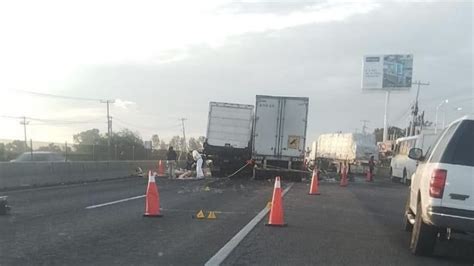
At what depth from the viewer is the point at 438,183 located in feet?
25.7

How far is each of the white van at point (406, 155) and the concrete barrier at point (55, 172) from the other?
14.7 metres

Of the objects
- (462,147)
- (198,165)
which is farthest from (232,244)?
(198,165)

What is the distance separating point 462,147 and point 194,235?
450 centimetres

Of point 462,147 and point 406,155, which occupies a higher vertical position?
point 462,147

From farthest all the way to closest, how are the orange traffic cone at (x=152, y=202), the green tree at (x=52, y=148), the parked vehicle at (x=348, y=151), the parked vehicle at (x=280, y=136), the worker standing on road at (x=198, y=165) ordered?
1. the parked vehicle at (x=348, y=151)
2. the green tree at (x=52, y=148)
3. the parked vehicle at (x=280, y=136)
4. the worker standing on road at (x=198, y=165)
5. the orange traffic cone at (x=152, y=202)

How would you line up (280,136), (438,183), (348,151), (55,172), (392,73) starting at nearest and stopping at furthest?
1. (438,183)
2. (55,172)
3. (280,136)
4. (348,151)
5. (392,73)

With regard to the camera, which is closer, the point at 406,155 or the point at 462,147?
the point at 462,147

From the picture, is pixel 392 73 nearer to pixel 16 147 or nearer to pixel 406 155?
pixel 406 155

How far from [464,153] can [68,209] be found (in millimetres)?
8962

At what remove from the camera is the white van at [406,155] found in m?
30.3

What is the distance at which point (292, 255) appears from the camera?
845cm

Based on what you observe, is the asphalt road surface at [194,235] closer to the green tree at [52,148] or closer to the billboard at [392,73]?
the green tree at [52,148]

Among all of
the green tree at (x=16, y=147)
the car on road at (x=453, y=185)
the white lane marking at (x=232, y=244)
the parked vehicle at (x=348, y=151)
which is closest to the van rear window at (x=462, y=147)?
the car on road at (x=453, y=185)

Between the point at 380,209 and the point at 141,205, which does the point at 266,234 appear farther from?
the point at 380,209
